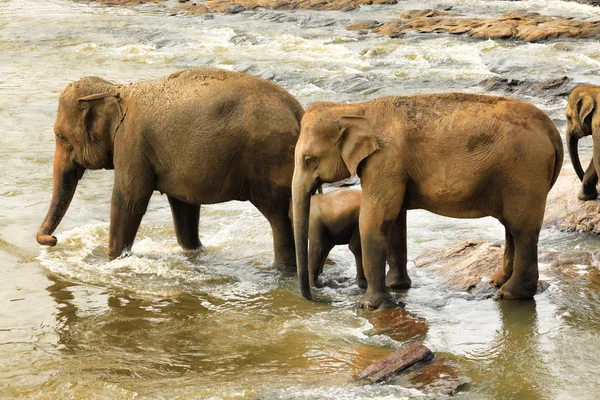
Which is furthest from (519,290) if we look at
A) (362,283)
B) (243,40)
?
(243,40)

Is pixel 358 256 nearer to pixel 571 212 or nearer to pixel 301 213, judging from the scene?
pixel 301 213

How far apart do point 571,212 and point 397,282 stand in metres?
2.69

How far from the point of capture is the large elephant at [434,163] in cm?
678

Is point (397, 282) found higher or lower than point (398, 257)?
lower

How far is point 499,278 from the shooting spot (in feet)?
24.3

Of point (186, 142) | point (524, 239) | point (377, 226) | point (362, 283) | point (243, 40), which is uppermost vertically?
point (186, 142)

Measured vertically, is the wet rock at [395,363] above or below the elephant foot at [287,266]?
above

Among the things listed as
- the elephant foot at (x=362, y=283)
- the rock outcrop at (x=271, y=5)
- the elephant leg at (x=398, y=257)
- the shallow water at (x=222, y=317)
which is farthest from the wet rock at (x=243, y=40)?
the elephant leg at (x=398, y=257)

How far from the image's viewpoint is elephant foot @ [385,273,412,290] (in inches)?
297

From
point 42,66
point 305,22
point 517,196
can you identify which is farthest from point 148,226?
point 305,22

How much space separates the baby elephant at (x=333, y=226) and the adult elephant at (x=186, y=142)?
0.30 m

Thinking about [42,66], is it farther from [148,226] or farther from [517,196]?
[517,196]

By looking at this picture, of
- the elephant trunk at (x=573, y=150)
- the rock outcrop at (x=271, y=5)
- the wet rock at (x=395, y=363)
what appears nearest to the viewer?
the wet rock at (x=395, y=363)

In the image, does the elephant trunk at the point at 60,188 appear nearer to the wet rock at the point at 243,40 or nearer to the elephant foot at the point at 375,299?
the elephant foot at the point at 375,299
